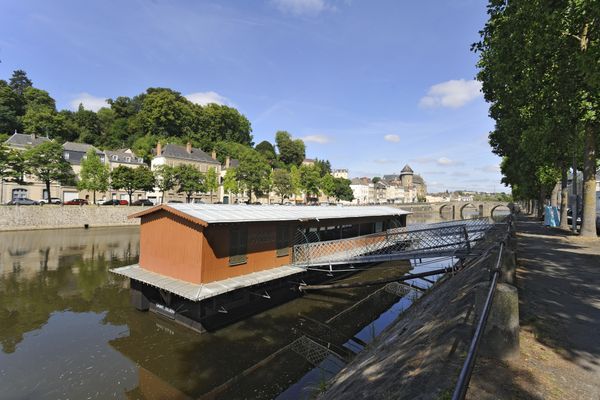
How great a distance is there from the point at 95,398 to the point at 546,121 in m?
26.5

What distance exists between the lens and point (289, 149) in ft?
368

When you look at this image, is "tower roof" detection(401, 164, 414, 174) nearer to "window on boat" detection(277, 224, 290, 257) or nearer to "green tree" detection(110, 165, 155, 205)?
"green tree" detection(110, 165, 155, 205)

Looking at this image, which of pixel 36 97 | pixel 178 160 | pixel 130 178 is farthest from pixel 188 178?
pixel 36 97

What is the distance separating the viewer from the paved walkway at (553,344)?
161 inches

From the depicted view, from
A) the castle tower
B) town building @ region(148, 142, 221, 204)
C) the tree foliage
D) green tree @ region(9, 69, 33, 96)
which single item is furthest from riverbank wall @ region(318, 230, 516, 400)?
the castle tower

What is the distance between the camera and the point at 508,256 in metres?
7.05

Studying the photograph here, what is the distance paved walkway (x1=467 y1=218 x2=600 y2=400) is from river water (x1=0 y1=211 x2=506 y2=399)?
5.32 metres

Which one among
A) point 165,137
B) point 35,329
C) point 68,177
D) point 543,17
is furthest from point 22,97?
point 543,17

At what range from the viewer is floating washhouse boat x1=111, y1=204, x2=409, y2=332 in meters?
13.2

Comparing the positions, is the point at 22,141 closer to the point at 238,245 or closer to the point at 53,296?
the point at 53,296

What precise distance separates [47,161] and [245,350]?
49.3 meters

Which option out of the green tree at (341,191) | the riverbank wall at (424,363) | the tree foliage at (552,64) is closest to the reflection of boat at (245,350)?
the riverbank wall at (424,363)

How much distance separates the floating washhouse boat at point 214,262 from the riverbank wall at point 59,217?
23.6m

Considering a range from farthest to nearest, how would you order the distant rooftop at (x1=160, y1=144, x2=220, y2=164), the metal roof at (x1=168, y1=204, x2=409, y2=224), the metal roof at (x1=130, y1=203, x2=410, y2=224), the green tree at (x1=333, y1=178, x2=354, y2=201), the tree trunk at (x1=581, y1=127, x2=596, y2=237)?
1. the green tree at (x1=333, y1=178, x2=354, y2=201)
2. the distant rooftop at (x1=160, y1=144, x2=220, y2=164)
3. the tree trunk at (x1=581, y1=127, x2=596, y2=237)
4. the metal roof at (x1=168, y1=204, x2=409, y2=224)
5. the metal roof at (x1=130, y1=203, x2=410, y2=224)
